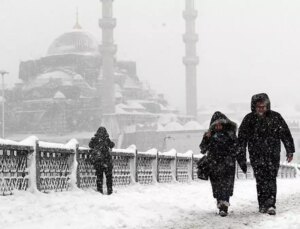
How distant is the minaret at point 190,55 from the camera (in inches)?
3473

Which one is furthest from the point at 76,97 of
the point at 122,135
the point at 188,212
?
the point at 188,212

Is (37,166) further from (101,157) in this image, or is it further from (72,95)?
(72,95)

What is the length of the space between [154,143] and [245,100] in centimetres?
7631

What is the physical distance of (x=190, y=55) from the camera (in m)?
89.9

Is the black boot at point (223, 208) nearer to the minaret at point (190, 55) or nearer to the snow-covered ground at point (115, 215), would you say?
the snow-covered ground at point (115, 215)

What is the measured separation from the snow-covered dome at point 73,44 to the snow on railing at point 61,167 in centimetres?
8512

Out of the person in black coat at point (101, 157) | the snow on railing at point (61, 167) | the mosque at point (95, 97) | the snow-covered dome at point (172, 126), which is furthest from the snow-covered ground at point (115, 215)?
the snow-covered dome at point (172, 126)

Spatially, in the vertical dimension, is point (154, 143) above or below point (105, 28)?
below

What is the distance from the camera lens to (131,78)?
101875 millimetres

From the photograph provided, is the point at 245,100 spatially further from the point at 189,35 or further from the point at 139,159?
the point at 139,159

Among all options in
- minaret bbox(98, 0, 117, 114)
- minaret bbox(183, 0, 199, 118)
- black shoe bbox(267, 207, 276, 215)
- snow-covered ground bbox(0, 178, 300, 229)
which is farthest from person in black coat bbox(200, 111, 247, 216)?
minaret bbox(183, 0, 199, 118)

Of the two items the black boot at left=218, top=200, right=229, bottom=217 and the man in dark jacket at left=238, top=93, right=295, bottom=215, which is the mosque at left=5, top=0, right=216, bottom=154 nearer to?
the man in dark jacket at left=238, top=93, right=295, bottom=215

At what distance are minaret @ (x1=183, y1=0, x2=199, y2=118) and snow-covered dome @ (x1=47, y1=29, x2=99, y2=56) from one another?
55.2ft

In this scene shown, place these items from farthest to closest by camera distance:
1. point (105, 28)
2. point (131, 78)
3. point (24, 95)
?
1. point (131, 78)
2. point (24, 95)
3. point (105, 28)
